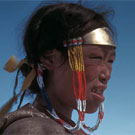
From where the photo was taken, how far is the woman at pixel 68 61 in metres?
2.65

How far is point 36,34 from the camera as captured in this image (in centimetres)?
285

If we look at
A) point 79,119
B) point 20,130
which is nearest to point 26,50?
point 79,119

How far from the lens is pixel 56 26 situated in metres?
2.77

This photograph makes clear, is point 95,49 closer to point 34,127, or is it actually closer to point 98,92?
point 98,92

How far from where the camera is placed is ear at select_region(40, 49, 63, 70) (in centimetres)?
272

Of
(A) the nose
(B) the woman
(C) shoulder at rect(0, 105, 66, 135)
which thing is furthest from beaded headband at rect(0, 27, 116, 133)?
(C) shoulder at rect(0, 105, 66, 135)

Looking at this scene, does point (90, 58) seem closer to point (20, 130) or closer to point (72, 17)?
point (72, 17)

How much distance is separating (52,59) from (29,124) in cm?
82

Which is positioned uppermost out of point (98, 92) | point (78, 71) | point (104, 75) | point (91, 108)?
point (78, 71)

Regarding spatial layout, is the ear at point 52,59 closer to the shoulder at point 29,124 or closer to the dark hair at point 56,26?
the dark hair at point 56,26

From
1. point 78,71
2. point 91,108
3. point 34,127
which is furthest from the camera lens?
point 91,108

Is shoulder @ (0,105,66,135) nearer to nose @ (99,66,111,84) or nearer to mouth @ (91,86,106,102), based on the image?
mouth @ (91,86,106,102)

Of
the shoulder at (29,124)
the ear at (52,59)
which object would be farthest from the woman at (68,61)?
the shoulder at (29,124)

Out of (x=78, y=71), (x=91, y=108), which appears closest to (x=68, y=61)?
(x=78, y=71)
